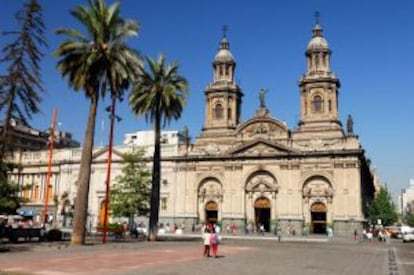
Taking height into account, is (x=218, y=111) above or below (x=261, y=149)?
above

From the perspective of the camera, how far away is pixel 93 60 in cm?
3300

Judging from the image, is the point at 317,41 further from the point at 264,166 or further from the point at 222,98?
the point at 264,166

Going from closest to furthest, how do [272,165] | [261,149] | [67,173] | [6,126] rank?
[6,126]
[272,165]
[261,149]
[67,173]

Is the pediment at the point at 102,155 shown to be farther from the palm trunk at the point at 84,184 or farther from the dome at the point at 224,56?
the palm trunk at the point at 84,184

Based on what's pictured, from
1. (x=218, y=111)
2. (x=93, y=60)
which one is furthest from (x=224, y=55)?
(x=93, y=60)

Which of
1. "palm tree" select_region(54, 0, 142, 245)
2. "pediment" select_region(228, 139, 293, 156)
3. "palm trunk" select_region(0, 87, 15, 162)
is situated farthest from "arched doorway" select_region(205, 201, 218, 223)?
"palm trunk" select_region(0, 87, 15, 162)

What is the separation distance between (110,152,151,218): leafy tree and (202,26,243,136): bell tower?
70.7ft

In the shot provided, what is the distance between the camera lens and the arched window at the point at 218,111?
237 feet

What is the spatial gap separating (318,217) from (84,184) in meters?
39.3

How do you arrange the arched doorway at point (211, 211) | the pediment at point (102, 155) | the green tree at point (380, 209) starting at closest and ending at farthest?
the arched doorway at point (211, 211), the pediment at point (102, 155), the green tree at point (380, 209)

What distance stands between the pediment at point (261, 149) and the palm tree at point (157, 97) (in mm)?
25413

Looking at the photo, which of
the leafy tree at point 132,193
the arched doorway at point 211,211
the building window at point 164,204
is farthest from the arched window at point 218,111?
the leafy tree at point 132,193

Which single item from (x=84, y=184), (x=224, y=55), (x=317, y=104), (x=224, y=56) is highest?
(x=224, y=55)

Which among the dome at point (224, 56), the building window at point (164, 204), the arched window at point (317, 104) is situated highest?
the dome at point (224, 56)
